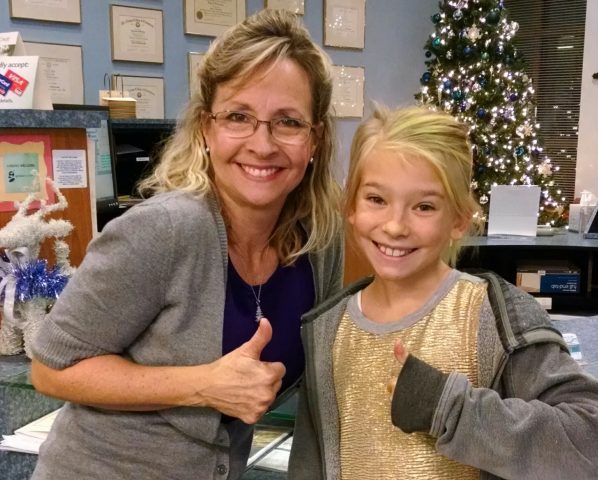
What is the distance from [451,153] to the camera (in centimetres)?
107

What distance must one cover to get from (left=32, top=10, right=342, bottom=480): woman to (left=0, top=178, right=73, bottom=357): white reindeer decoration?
427 millimetres

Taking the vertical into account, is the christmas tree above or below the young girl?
above

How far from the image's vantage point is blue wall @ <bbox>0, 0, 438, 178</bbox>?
3.70 meters

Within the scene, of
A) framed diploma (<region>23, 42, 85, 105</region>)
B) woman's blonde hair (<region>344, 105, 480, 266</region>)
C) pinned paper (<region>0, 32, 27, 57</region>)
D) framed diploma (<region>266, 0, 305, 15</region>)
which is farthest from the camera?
framed diploma (<region>266, 0, 305, 15</region>)

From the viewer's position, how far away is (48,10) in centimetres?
356

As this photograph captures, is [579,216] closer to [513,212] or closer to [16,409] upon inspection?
[513,212]

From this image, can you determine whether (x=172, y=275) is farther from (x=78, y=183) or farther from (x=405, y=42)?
(x=405, y=42)

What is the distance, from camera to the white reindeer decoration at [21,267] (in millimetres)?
1531

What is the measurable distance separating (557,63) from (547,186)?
1080mm

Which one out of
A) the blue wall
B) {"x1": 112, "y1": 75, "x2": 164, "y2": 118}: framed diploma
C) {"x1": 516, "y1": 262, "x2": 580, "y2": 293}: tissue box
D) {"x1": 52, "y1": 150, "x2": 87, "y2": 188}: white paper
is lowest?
{"x1": 516, "y1": 262, "x2": 580, "y2": 293}: tissue box

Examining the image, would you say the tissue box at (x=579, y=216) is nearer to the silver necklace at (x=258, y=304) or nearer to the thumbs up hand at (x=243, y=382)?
the silver necklace at (x=258, y=304)

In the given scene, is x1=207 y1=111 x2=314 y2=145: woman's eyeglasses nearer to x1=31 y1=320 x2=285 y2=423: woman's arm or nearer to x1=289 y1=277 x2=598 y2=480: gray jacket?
x1=31 y1=320 x2=285 y2=423: woman's arm

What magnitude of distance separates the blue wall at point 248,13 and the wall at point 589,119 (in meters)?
1.22

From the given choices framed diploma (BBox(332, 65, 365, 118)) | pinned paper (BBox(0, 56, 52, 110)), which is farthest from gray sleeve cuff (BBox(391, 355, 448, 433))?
framed diploma (BBox(332, 65, 365, 118))
